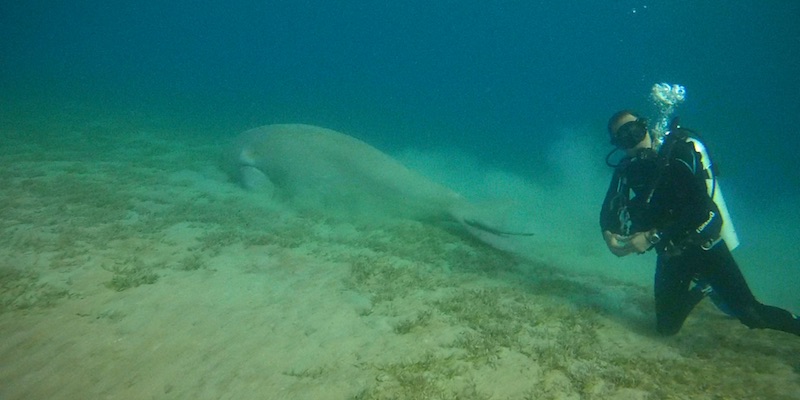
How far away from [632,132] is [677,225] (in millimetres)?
1126

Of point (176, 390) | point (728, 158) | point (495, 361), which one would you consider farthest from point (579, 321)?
point (728, 158)

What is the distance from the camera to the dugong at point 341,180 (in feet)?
27.0

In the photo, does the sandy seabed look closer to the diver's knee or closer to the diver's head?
the diver's knee

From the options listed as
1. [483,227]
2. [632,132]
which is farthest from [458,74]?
[632,132]

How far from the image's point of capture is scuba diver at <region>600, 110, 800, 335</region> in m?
4.12

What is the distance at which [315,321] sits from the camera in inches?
169

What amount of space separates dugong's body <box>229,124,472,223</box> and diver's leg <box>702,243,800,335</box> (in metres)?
3.93

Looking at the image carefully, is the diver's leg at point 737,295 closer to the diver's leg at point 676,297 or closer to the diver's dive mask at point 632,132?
the diver's leg at point 676,297

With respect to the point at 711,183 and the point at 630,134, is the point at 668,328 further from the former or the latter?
the point at 630,134

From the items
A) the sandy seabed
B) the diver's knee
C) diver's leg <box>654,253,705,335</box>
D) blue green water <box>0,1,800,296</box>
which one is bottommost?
the sandy seabed

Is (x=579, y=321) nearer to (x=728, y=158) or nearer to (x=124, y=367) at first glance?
(x=124, y=367)

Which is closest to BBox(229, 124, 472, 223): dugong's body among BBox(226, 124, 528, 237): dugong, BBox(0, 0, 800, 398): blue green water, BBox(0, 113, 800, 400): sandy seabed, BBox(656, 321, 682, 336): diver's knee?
BBox(226, 124, 528, 237): dugong

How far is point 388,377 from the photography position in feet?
11.2

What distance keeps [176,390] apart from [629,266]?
838cm
